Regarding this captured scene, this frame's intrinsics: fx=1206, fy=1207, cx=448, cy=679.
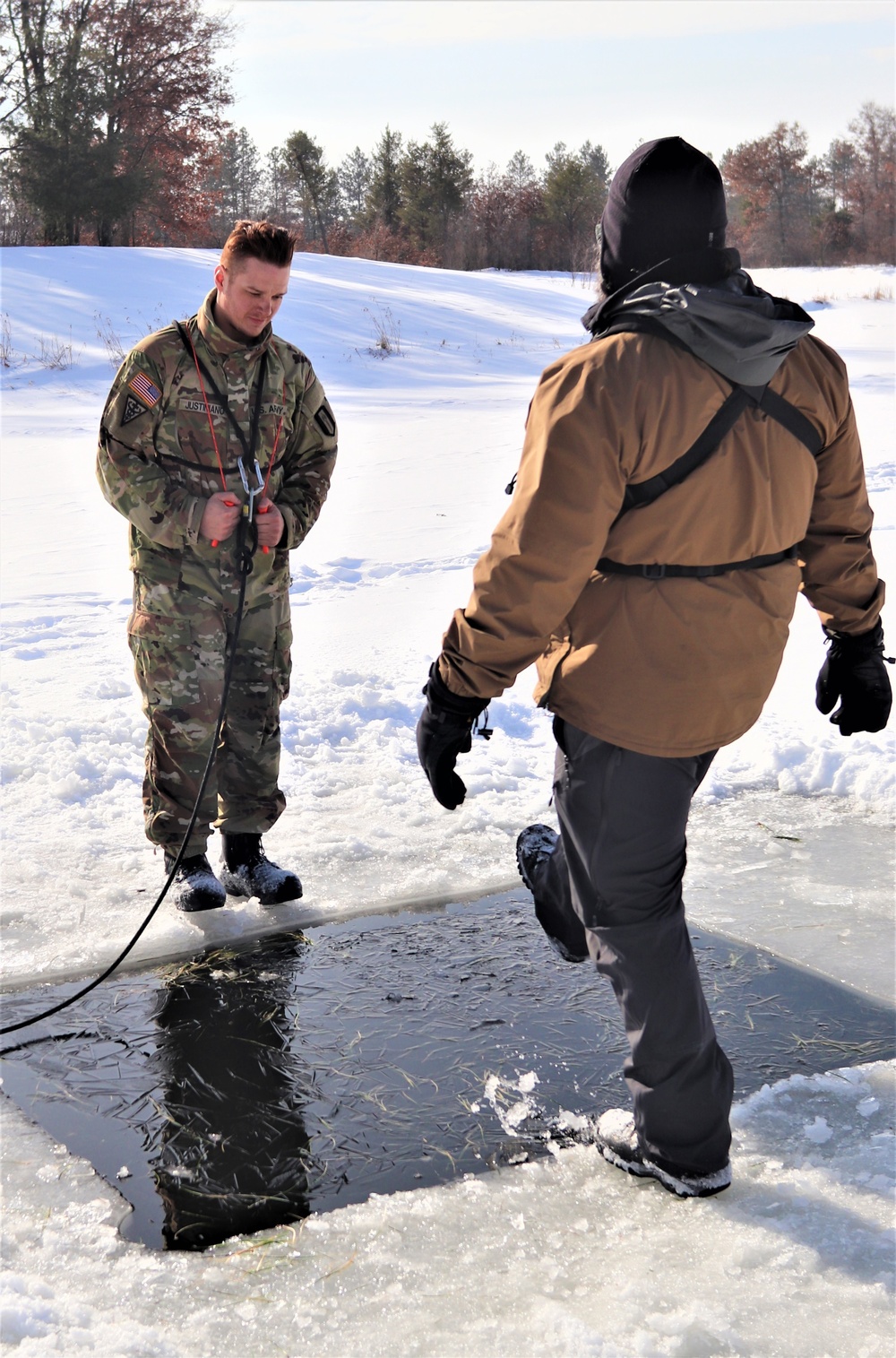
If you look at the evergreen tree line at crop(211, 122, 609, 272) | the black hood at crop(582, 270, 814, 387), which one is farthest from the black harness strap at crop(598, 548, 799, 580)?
the evergreen tree line at crop(211, 122, 609, 272)

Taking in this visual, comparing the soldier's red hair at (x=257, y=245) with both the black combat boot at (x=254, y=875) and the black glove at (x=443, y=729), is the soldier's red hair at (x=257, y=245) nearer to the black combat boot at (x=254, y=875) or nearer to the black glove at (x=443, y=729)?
the black glove at (x=443, y=729)

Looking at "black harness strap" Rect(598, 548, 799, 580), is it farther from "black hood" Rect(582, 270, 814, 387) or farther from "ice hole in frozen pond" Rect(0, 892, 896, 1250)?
"ice hole in frozen pond" Rect(0, 892, 896, 1250)

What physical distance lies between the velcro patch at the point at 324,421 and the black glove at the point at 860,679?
5.71 feet

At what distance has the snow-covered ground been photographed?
1960 mm

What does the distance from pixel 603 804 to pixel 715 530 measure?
→ 544 millimetres

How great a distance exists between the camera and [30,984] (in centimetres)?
309

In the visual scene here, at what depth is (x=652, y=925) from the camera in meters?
2.28

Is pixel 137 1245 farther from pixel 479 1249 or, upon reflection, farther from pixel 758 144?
pixel 758 144

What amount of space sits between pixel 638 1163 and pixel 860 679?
3.70 feet

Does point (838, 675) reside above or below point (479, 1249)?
above

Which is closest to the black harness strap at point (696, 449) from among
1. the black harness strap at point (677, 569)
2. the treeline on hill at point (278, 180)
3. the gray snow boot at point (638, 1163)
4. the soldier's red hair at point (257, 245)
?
the black harness strap at point (677, 569)

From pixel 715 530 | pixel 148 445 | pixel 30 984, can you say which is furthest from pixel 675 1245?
pixel 148 445

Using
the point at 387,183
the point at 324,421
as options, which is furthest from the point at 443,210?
the point at 324,421

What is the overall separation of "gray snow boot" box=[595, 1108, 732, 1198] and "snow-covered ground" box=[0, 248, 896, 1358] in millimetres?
41
